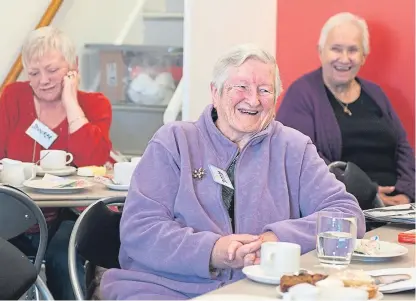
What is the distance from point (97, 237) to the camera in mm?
2287

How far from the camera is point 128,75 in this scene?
5363 mm

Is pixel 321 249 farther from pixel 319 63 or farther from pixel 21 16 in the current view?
pixel 21 16

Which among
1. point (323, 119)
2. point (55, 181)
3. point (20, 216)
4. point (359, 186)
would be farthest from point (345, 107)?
point (20, 216)

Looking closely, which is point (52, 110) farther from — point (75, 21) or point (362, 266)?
point (362, 266)

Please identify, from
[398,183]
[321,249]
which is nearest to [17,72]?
[398,183]

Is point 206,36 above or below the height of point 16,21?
below

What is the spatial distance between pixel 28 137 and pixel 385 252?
2.04 metres

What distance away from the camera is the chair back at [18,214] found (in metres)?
2.53

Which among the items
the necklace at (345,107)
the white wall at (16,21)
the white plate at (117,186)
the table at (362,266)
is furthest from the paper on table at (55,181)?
the white wall at (16,21)

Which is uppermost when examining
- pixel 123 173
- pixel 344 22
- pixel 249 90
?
pixel 344 22

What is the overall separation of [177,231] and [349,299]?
0.74m

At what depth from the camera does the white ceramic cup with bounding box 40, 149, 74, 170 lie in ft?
10.8

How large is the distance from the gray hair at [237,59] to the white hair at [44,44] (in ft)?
4.90

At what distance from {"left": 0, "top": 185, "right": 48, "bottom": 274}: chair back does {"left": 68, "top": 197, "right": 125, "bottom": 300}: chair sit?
0.28 m
